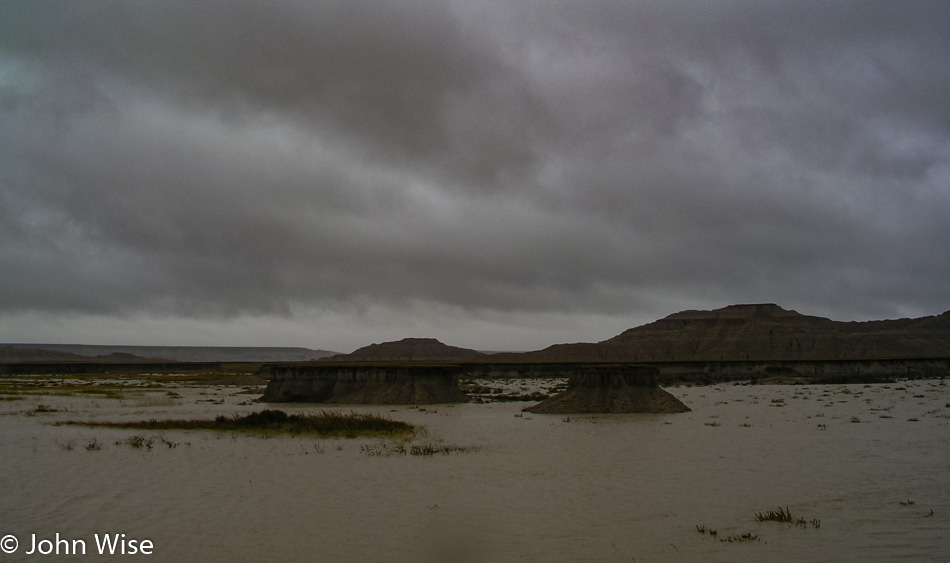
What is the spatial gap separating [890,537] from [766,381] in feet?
242

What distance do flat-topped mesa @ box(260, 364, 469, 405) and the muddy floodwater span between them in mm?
20917

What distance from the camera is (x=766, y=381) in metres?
77.9

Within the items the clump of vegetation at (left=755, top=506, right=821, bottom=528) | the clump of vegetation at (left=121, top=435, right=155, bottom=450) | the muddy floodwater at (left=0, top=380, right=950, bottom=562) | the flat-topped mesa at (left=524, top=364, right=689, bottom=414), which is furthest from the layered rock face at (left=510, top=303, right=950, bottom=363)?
the clump of vegetation at (left=755, top=506, right=821, bottom=528)

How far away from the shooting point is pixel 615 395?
3544 cm

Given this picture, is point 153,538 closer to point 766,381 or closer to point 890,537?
point 890,537

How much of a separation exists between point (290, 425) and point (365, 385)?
2004 centimetres

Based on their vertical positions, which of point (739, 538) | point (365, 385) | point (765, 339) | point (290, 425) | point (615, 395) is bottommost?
point (290, 425)

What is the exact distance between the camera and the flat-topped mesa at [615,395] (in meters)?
34.8

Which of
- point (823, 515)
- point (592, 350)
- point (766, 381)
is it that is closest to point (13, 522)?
point (823, 515)

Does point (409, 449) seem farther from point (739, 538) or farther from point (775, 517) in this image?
point (739, 538)

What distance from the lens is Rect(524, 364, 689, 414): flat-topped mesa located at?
1372 inches

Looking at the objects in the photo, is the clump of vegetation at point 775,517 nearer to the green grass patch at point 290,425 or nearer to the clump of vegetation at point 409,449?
the clump of vegetation at point 409,449

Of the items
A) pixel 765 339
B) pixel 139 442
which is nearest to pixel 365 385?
pixel 139 442

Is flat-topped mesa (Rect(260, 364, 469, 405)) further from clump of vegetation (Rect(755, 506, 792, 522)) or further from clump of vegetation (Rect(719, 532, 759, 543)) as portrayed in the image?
clump of vegetation (Rect(719, 532, 759, 543))
